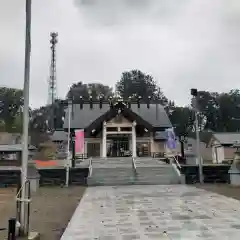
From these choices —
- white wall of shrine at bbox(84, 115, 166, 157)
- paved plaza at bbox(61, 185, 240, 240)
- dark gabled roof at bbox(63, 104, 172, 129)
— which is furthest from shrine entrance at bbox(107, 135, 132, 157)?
paved plaza at bbox(61, 185, 240, 240)

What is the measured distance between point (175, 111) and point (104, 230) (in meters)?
70.3

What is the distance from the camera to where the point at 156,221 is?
867cm

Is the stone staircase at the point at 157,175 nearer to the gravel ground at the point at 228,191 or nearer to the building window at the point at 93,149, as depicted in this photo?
the gravel ground at the point at 228,191

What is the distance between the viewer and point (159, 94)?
87812 millimetres

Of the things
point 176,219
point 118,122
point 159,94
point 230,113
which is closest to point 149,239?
point 176,219

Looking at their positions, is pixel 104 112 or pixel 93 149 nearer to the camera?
pixel 93 149

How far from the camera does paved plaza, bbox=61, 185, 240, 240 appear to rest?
23.5 ft

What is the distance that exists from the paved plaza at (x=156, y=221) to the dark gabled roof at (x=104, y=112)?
98.4ft

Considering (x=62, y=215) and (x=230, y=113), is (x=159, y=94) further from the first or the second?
(x=62, y=215)

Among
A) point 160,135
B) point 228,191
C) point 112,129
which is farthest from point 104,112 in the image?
point 228,191

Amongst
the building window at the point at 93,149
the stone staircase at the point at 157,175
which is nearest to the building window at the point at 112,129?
the building window at the point at 93,149

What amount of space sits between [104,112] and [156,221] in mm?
35658

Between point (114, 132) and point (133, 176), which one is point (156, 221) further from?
point (114, 132)

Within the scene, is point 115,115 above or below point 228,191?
above
